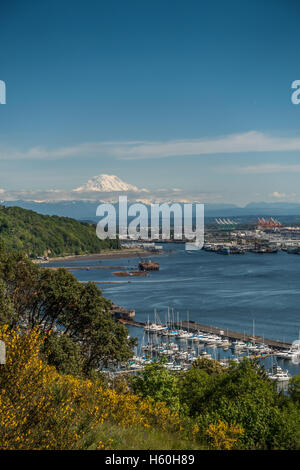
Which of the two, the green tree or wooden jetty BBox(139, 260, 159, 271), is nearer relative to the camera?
the green tree

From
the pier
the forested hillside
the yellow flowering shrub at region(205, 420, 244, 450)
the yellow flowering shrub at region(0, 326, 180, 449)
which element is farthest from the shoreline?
the yellow flowering shrub at region(0, 326, 180, 449)

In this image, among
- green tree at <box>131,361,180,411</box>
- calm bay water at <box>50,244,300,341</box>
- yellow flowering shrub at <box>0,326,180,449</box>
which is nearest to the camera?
yellow flowering shrub at <box>0,326,180,449</box>

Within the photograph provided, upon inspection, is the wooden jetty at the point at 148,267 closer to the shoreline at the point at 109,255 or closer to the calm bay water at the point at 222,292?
the calm bay water at the point at 222,292

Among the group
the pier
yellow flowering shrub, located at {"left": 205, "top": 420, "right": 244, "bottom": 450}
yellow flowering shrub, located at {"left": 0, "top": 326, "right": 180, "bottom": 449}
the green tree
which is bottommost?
the pier

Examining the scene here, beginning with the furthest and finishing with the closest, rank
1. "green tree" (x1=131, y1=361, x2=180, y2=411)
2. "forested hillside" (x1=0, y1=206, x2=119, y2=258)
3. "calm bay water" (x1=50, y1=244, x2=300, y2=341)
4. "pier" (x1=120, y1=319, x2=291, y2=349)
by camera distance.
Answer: "forested hillside" (x1=0, y1=206, x2=119, y2=258)
"calm bay water" (x1=50, y1=244, x2=300, y2=341)
"pier" (x1=120, y1=319, x2=291, y2=349)
"green tree" (x1=131, y1=361, x2=180, y2=411)

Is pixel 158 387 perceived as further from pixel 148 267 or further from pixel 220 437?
pixel 148 267

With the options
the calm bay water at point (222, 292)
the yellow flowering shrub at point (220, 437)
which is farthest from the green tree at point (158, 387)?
the calm bay water at point (222, 292)

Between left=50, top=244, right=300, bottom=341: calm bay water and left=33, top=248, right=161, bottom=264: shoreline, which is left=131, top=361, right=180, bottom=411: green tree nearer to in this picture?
left=50, top=244, right=300, bottom=341: calm bay water
